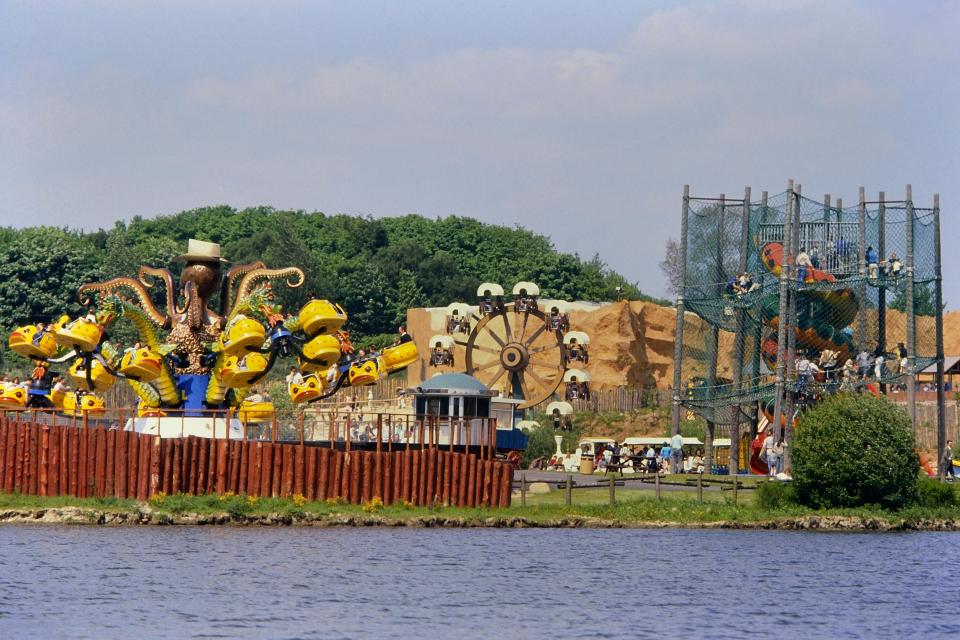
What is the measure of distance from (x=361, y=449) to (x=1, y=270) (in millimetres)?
62668

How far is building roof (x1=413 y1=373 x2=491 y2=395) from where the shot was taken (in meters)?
64.1

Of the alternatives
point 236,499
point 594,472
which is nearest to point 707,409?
point 594,472

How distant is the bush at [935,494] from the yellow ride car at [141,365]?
897 inches

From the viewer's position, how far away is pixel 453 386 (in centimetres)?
6719

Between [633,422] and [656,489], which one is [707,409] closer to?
[656,489]

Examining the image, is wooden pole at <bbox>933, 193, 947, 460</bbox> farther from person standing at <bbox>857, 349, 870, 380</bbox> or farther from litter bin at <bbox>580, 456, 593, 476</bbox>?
litter bin at <bbox>580, 456, 593, 476</bbox>

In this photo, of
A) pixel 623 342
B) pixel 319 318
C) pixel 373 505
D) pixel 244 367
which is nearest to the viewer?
pixel 373 505

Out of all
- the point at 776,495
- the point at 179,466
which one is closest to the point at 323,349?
the point at 179,466

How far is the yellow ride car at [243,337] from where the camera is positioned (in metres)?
50.4

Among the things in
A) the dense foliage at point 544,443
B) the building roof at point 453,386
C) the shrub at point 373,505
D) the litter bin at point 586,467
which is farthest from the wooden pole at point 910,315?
the shrub at point 373,505

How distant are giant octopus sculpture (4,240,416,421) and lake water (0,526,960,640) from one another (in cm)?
562

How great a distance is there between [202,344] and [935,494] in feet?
73.3

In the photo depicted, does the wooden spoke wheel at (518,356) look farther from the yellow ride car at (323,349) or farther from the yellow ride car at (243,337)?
the yellow ride car at (243,337)

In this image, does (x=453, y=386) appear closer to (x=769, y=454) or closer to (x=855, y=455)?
(x=769, y=454)
